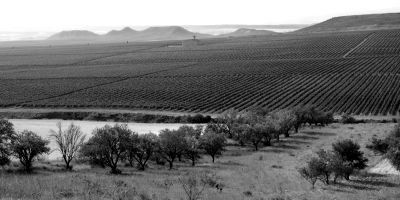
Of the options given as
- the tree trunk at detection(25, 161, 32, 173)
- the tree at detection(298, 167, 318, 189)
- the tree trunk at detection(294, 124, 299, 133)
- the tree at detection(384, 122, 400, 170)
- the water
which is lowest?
the water

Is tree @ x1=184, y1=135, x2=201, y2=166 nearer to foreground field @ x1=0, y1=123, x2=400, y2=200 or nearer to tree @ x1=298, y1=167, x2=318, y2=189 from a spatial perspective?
foreground field @ x1=0, y1=123, x2=400, y2=200

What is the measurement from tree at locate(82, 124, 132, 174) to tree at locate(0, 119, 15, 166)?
231 inches

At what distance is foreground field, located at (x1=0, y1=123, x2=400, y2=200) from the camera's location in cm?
2339

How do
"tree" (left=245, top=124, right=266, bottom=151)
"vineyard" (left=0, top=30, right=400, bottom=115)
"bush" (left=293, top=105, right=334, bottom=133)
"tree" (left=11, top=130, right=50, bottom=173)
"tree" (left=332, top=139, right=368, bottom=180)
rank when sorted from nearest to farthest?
"tree" (left=332, top=139, right=368, bottom=180) < "tree" (left=11, top=130, right=50, bottom=173) < "tree" (left=245, top=124, right=266, bottom=151) < "bush" (left=293, top=105, right=334, bottom=133) < "vineyard" (left=0, top=30, right=400, bottom=115)

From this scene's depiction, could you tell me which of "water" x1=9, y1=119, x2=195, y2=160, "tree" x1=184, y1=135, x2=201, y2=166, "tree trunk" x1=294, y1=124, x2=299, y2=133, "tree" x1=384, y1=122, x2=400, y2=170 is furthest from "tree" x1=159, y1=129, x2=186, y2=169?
"tree trunk" x1=294, y1=124, x2=299, y2=133

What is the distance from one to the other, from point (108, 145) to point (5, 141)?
31.9 ft

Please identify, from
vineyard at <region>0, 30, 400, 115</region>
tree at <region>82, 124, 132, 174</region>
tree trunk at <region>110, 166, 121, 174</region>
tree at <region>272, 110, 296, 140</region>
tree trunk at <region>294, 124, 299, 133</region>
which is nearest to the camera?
tree trunk at <region>110, 166, 121, 174</region>

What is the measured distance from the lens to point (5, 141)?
44000 millimetres

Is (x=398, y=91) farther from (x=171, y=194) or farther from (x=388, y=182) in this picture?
(x=171, y=194)

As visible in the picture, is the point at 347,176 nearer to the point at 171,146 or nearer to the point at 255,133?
the point at 171,146

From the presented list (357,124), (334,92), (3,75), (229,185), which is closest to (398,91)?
(334,92)

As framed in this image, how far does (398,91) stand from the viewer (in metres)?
76.5

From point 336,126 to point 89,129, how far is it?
1151 inches

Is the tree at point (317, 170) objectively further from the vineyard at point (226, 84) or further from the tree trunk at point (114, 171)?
the vineyard at point (226, 84)
